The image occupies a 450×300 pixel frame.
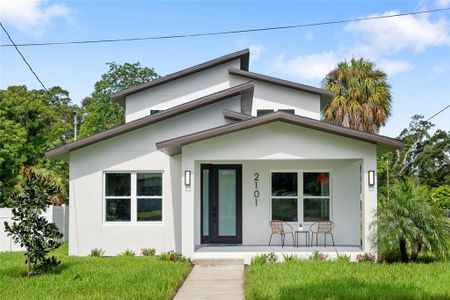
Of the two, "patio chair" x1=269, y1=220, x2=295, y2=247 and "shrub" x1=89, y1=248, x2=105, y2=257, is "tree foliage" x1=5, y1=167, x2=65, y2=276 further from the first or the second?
"patio chair" x1=269, y1=220, x2=295, y2=247

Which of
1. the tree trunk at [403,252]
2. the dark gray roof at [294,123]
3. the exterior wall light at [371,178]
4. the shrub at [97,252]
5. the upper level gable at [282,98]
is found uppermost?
the upper level gable at [282,98]

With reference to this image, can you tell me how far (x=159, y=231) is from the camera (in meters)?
15.6

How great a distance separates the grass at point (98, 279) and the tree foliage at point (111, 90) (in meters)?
28.6

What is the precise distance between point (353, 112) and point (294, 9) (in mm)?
11736

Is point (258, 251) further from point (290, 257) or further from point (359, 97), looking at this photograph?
point (359, 97)

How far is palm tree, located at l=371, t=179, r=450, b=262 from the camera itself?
40.8ft

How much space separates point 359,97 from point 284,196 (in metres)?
15.5

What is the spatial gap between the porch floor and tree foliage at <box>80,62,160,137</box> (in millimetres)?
28291

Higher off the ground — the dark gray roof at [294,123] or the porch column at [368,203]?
the dark gray roof at [294,123]

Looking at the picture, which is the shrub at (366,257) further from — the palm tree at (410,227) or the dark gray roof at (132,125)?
the dark gray roof at (132,125)

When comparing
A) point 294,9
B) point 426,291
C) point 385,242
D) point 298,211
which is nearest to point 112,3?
point 294,9

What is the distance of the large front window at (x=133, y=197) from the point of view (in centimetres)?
1565

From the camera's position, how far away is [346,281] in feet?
33.7

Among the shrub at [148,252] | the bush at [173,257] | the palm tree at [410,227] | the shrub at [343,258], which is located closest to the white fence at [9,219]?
the shrub at [148,252]
